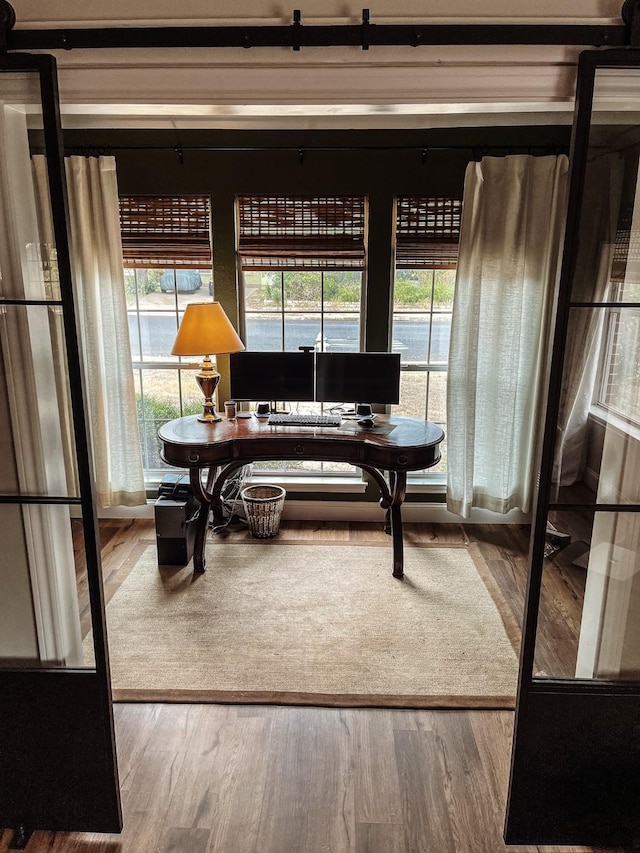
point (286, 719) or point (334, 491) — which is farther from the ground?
point (334, 491)

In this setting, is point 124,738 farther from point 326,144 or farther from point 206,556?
point 326,144

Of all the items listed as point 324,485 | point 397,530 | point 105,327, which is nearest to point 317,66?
point 397,530

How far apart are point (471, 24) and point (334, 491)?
3159mm

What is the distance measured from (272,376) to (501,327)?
4.75 ft

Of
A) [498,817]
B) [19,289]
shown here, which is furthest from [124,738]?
[19,289]

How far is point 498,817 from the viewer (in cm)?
212

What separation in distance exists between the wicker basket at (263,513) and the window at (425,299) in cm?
98

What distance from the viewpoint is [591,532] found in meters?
1.91

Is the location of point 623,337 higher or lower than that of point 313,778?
higher

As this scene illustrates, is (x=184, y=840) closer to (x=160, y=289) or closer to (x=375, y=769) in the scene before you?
(x=375, y=769)

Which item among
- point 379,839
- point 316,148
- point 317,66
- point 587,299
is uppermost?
point 316,148

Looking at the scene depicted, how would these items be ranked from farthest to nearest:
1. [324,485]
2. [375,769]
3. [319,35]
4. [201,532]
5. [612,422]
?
1. [324,485]
2. [201,532]
3. [375,769]
4. [612,422]
5. [319,35]

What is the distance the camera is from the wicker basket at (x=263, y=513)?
13.2 feet

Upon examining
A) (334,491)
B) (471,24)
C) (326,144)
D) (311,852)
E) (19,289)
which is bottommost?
(311,852)
